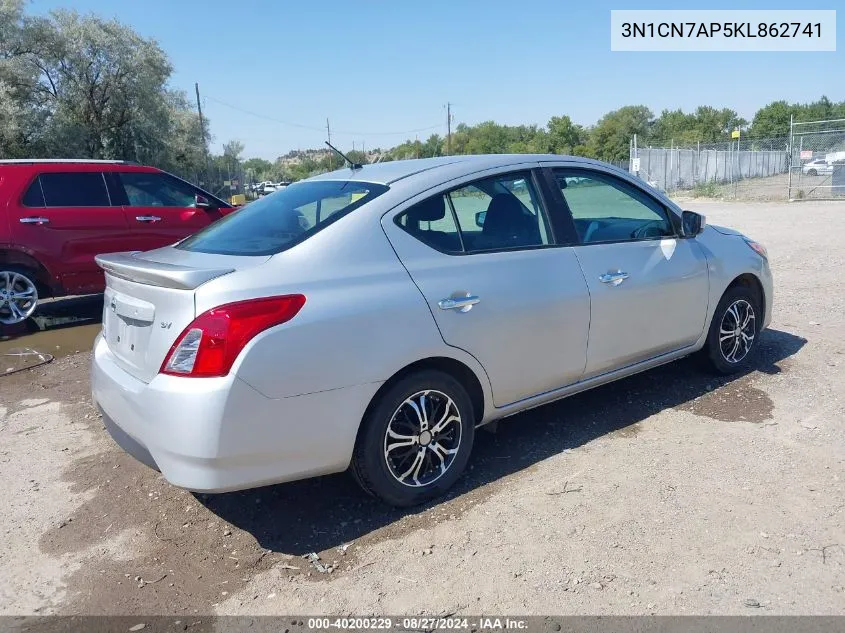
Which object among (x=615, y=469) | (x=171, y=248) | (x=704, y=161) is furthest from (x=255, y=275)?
(x=704, y=161)

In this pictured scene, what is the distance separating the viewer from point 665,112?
86.7 m

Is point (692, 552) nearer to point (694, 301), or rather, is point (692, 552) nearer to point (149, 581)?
point (694, 301)

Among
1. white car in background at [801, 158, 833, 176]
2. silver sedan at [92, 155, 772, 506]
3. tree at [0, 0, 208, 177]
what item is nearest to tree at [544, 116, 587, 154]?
white car in background at [801, 158, 833, 176]

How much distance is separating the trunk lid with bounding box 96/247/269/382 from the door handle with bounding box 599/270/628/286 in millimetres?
2030

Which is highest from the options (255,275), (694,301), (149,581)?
(255,275)

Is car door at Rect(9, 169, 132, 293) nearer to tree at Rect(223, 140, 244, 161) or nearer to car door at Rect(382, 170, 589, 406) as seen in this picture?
car door at Rect(382, 170, 589, 406)

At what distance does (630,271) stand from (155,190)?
6578mm

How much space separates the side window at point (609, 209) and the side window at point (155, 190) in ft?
19.9

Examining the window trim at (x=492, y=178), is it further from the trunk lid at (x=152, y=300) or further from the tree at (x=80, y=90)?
the tree at (x=80, y=90)

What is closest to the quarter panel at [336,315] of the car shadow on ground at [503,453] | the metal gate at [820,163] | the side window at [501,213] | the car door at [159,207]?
the side window at [501,213]

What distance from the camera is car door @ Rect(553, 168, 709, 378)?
3.97 metres

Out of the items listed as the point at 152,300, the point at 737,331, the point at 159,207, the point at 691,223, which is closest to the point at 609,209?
the point at 691,223

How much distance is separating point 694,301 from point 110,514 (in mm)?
3803

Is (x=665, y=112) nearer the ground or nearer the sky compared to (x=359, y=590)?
nearer the sky
